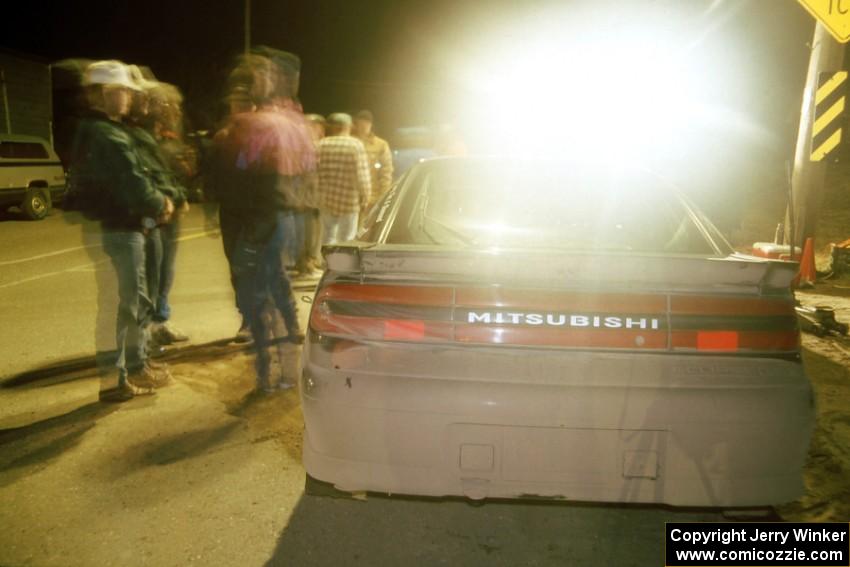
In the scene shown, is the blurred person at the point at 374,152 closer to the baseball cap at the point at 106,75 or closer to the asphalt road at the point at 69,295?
the asphalt road at the point at 69,295

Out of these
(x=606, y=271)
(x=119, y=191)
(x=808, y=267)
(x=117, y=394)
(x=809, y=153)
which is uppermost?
(x=809, y=153)

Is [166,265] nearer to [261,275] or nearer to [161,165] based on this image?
[161,165]

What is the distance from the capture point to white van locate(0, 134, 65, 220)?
15.0 meters

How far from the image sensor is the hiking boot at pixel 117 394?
4371 millimetres

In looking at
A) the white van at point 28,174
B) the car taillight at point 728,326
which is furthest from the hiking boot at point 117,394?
the white van at point 28,174

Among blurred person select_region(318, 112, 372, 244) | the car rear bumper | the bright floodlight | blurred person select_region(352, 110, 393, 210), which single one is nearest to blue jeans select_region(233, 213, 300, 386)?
the car rear bumper

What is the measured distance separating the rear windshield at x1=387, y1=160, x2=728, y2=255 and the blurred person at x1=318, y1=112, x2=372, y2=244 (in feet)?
13.1

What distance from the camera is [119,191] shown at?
4.21m

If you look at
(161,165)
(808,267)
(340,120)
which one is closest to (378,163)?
(340,120)

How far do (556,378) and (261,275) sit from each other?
8.96ft

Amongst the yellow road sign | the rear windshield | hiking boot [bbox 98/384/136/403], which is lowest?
hiking boot [bbox 98/384/136/403]

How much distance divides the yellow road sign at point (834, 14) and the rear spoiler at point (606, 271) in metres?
6.02

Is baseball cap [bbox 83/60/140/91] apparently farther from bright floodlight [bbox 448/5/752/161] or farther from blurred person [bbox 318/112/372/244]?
bright floodlight [bbox 448/5/752/161]

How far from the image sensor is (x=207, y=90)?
116ft
